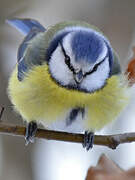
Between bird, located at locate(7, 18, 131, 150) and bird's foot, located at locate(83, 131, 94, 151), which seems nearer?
bird, located at locate(7, 18, 131, 150)

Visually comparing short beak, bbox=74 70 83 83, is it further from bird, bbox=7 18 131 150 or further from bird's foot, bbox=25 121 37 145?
bird's foot, bbox=25 121 37 145

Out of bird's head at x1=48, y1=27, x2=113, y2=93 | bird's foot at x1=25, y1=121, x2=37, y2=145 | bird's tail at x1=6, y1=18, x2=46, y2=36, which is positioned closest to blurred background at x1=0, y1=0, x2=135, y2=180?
bird's tail at x1=6, y1=18, x2=46, y2=36

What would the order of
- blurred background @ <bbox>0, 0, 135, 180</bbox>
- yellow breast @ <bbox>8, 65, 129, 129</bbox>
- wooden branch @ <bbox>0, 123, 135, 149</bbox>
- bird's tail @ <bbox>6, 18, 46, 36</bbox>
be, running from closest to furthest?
wooden branch @ <bbox>0, 123, 135, 149</bbox>, yellow breast @ <bbox>8, 65, 129, 129</bbox>, bird's tail @ <bbox>6, 18, 46, 36</bbox>, blurred background @ <bbox>0, 0, 135, 180</bbox>

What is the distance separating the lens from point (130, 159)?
1.69 m

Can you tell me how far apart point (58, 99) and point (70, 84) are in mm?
55

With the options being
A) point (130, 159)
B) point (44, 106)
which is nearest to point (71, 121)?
point (44, 106)

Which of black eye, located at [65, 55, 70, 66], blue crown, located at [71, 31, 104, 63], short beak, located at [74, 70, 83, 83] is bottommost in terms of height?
short beak, located at [74, 70, 83, 83]

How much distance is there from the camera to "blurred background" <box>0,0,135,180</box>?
5.05ft

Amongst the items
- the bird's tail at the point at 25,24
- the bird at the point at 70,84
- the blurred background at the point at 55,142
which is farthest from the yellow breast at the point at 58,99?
the blurred background at the point at 55,142

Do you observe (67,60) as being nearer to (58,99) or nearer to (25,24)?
(58,99)

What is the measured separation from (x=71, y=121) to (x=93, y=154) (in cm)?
74

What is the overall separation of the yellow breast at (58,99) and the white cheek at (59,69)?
0.08ft

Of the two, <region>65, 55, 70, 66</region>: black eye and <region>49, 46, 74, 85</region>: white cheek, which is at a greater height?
<region>65, 55, 70, 66</region>: black eye

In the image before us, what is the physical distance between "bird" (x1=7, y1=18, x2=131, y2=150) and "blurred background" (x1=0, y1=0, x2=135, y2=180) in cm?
46
